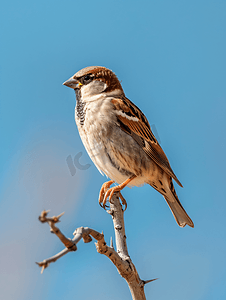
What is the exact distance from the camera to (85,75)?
3.56 metres

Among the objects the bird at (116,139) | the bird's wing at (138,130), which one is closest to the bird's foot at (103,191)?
the bird at (116,139)

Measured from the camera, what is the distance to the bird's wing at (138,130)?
3.42 metres

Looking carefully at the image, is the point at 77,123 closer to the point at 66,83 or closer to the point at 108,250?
the point at 66,83

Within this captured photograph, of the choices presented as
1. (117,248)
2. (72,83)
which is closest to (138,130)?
(72,83)

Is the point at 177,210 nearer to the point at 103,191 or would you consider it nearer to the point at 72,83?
the point at 103,191

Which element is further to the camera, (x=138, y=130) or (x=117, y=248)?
(x=138, y=130)

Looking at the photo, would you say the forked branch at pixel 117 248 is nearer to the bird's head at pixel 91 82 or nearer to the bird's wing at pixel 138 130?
the bird's wing at pixel 138 130

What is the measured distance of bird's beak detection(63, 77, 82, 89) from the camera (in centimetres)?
355

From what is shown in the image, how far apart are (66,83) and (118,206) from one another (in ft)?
4.79

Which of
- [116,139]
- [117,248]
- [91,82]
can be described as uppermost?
[91,82]

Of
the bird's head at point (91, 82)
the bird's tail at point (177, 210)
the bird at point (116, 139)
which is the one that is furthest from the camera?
the bird's tail at point (177, 210)

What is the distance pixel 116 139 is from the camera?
3283 mm

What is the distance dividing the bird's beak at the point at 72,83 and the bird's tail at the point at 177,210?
1.49 m

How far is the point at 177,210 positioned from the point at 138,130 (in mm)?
991
